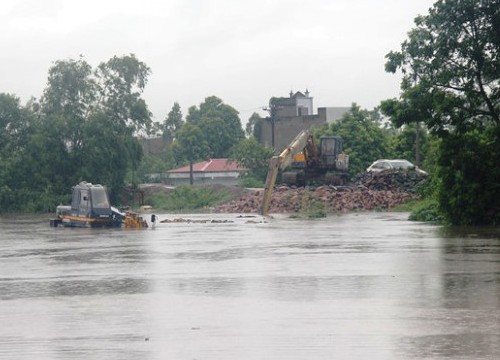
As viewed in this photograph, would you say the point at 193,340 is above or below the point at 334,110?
below

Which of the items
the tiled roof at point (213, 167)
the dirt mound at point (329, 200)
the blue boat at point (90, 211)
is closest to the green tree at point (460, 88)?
the blue boat at point (90, 211)

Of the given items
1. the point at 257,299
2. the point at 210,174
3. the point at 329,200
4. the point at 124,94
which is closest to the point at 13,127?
the point at 124,94

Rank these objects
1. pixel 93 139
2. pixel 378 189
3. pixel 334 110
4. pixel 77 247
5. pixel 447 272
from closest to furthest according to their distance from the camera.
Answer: pixel 447 272
pixel 77 247
pixel 378 189
pixel 93 139
pixel 334 110

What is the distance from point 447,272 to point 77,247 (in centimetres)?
1661

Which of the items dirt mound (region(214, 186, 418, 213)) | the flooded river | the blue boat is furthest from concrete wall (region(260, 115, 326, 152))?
the flooded river

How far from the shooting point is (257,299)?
1831cm

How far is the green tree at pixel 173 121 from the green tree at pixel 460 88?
134 m

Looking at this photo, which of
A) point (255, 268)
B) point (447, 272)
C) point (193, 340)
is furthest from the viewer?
point (255, 268)

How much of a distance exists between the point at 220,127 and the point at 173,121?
1283 inches

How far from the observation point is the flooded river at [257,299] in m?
13.2

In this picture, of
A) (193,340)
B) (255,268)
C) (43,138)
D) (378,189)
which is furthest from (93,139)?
(193,340)

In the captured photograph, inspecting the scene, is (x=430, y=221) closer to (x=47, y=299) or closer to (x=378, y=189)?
(x=378, y=189)

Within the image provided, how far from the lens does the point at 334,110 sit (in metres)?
149

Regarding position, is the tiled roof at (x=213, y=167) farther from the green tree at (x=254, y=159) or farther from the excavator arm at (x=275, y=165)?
the excavator arm at (x=275, y=165)
